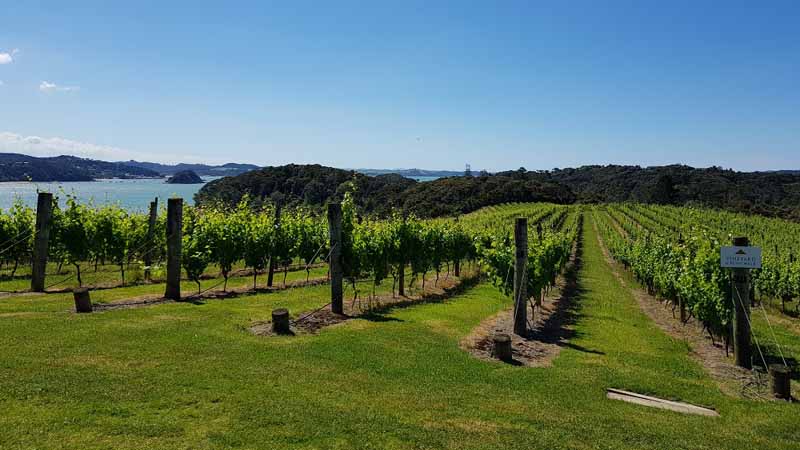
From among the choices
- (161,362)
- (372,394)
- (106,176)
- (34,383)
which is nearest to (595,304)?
(372,394)

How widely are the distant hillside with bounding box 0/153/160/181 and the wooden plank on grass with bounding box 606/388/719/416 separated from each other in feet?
263

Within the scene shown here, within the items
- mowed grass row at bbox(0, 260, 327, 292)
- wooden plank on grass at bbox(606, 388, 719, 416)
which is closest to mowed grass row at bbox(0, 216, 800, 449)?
wooden plank on grass at bbox(606, 388, 719, 416)

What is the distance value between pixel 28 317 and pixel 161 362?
18.0 feet

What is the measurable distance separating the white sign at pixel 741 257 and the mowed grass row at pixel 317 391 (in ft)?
9.33

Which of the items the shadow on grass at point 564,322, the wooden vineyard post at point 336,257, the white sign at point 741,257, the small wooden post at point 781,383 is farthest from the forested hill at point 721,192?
the wooden vineyard post at point 336,257

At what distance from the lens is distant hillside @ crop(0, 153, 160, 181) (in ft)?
365

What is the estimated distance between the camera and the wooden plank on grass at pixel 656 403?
30.0 ft

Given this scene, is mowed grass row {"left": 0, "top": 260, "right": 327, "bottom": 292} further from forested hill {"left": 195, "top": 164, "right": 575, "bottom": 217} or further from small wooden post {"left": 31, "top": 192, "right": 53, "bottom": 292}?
forested hill {"left": 195, "top": 164, "right": 575, "bottom": 217}

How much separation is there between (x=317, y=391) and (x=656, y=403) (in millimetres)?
6673

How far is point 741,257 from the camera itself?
11547 mm

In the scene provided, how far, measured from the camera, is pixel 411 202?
123500mm

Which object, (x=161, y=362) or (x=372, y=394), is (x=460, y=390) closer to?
(x=372, y=394)

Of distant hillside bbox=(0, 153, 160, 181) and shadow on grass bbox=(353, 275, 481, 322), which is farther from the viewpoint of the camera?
distant hillside bbox=(0, 153, 160, 181)

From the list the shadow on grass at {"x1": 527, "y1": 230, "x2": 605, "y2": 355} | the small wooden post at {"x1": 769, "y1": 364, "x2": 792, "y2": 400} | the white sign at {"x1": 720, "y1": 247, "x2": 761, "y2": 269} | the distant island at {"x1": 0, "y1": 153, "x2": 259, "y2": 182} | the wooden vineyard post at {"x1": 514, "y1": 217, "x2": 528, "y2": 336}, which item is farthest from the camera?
the distant island at {"x1": 0, "y1": 153, "x2": 259, "y2": 182}
